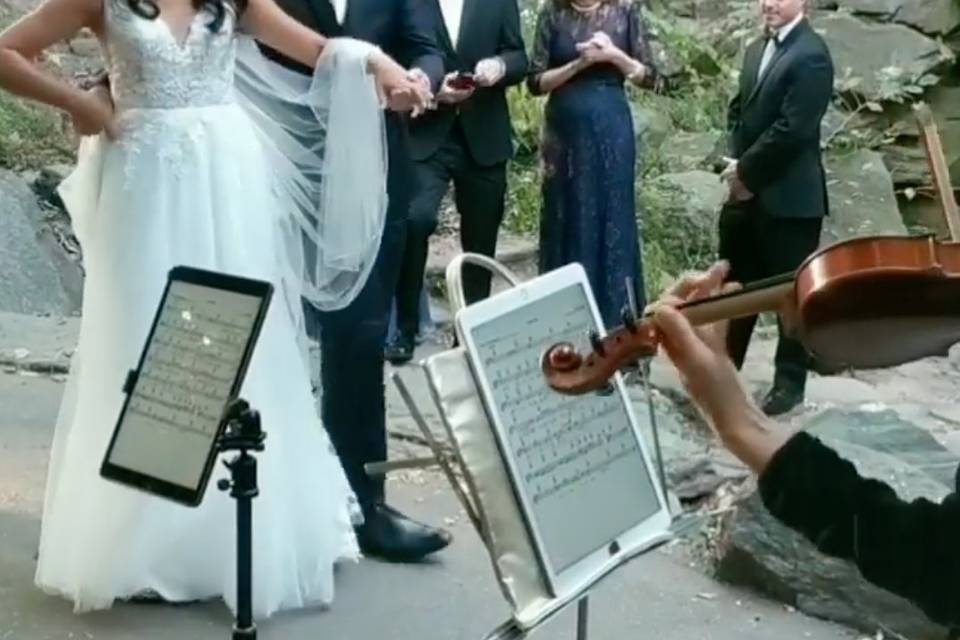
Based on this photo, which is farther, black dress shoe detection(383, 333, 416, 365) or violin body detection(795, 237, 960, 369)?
black dress shoe detection(383, 333, 416, 365)

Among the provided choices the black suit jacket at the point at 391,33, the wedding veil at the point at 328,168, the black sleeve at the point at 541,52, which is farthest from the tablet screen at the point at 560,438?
the black sleeve at the point at 541,52

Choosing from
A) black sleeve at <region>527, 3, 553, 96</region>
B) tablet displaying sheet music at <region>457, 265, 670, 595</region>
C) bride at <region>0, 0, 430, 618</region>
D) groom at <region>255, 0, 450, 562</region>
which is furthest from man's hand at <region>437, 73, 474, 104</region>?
tablet displaying sheet music at <region>457, 265, 670, 595</region>

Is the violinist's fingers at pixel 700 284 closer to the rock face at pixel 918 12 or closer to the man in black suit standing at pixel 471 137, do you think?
the man in black suit standing at pixel 471 137

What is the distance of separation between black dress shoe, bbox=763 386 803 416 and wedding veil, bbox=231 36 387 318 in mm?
2297

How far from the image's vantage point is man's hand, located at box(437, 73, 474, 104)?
488 cm

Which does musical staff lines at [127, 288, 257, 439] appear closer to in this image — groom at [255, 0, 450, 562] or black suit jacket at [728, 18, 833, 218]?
groom at [255, 0, 450, 562]

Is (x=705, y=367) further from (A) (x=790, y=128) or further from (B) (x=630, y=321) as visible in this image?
(A) (x=790, y=128)

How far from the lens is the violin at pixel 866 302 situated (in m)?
1.94

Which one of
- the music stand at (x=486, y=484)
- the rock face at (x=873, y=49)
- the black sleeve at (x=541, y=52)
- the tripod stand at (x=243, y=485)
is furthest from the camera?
the rock face at (x=873, y=49)

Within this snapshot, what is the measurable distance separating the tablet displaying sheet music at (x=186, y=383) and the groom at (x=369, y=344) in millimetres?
954

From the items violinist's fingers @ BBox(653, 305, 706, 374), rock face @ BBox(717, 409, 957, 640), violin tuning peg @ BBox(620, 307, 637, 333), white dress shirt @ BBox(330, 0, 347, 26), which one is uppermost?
white dress shirt @ BBox(330, 0, 347, 26)

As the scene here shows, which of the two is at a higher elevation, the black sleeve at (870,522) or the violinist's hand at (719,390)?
the violinist's hand at (719,390)

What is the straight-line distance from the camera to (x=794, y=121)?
5312mm

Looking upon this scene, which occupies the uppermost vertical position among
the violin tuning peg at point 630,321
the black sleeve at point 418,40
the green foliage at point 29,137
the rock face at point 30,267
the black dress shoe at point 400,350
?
the black sleeve at point 418,40
